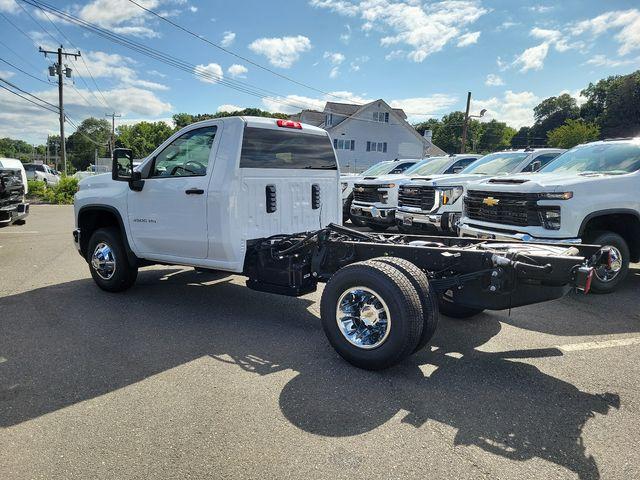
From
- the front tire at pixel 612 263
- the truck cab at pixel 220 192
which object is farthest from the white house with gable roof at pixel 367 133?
the truck cab at pixel 220 192

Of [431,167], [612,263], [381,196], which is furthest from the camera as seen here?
[431,167]

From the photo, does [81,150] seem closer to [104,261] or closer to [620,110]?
[620,110]

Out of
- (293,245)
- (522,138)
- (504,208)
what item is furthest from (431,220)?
(522,138)

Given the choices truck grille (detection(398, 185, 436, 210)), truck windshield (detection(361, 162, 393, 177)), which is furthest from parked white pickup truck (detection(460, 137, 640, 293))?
truck windshield (detection(361, 162, 393, 177))

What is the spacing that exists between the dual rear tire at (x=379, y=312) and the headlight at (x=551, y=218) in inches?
114

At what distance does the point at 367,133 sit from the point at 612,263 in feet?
136

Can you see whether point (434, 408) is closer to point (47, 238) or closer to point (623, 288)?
point (623, 288)

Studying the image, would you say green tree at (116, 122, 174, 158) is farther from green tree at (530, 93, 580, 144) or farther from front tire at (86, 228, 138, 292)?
front tire at (86, 228, 138, 292)

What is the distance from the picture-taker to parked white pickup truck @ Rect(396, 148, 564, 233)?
9.06 meters

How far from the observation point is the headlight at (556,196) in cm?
566

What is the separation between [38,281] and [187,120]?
336 feet

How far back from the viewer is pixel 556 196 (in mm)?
5691

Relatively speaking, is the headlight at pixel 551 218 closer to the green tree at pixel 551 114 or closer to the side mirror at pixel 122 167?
the side mirror at pixel 122 167

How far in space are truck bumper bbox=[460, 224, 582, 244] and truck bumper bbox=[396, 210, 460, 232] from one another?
71.9 inches
